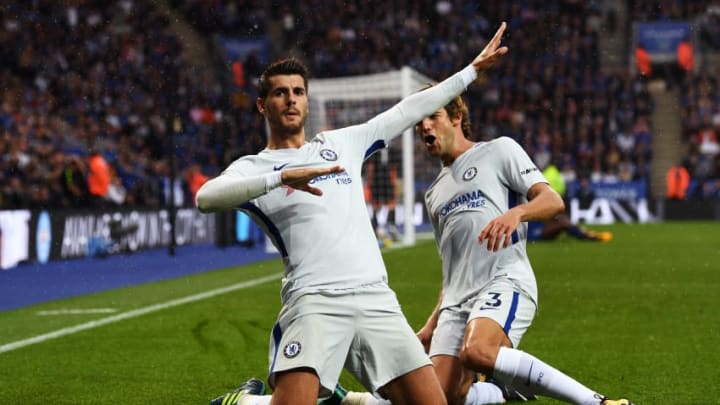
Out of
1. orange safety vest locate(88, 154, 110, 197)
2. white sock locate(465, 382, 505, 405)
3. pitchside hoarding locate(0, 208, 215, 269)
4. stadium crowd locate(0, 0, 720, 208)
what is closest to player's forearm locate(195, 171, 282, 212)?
white sock locate(465, 382, 505, 405)

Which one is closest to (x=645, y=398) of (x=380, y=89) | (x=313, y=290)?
(x=313, y=290)

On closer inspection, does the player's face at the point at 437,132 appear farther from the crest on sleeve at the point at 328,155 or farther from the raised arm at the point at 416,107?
the crest on sleeve at the point at 328,155

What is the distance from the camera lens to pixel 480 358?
4.61 metres

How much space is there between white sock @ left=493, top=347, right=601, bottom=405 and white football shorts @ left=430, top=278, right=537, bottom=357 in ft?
0.89

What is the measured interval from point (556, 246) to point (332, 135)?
15.0 m

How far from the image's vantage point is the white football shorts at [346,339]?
4.00 meters

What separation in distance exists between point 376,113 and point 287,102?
50.5ft

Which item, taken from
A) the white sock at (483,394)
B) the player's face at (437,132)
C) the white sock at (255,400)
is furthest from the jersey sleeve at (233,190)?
the white sock at (483,394)

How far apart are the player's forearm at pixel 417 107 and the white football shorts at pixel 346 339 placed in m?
0.80

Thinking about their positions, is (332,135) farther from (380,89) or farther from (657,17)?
(657,17)

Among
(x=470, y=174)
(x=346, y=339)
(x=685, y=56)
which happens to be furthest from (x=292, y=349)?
(x=685, y=56)

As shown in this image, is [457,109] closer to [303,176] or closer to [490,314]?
[490,314]

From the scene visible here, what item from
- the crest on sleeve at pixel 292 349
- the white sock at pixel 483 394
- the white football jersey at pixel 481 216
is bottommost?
the white sock at pixel 483 394

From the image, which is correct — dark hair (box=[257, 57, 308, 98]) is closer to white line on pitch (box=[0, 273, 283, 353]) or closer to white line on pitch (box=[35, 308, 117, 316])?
white line on pitch (box=[0, 273, 283, 353])
